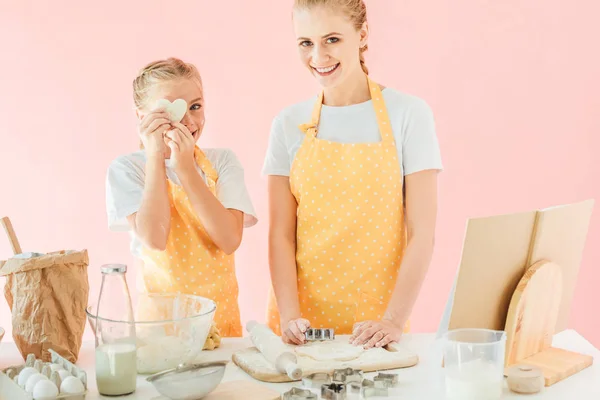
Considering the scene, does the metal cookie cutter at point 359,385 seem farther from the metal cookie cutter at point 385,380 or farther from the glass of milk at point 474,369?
the glass of milk at point 474,369

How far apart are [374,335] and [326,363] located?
177 millimetres

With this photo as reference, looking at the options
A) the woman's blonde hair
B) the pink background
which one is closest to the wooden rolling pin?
the woman's blonde hair

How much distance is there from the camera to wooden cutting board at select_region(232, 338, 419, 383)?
1454 millimetres

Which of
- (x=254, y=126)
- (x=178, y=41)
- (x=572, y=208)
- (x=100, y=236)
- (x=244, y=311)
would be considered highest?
(x=178, y=41)

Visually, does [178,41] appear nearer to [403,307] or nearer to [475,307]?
[403,307]

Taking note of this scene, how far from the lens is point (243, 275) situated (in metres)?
3.48

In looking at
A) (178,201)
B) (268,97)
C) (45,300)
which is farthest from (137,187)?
(268,97)

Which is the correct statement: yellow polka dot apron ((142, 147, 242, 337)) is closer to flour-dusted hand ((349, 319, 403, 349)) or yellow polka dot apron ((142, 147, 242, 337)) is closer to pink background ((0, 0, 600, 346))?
flour-dusted hand ((349, 319, 403, 349))

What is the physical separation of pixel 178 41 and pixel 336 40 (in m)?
1.64

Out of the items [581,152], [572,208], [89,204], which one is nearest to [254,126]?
[89,204]

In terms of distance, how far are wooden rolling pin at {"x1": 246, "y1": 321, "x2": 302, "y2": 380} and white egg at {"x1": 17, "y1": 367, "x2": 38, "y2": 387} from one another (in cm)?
43

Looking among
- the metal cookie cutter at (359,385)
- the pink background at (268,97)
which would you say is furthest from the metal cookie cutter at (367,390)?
the pink background at (268,97)

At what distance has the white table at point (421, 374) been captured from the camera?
1383 mm

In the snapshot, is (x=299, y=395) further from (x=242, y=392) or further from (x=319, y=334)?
(x=319, y=334)
